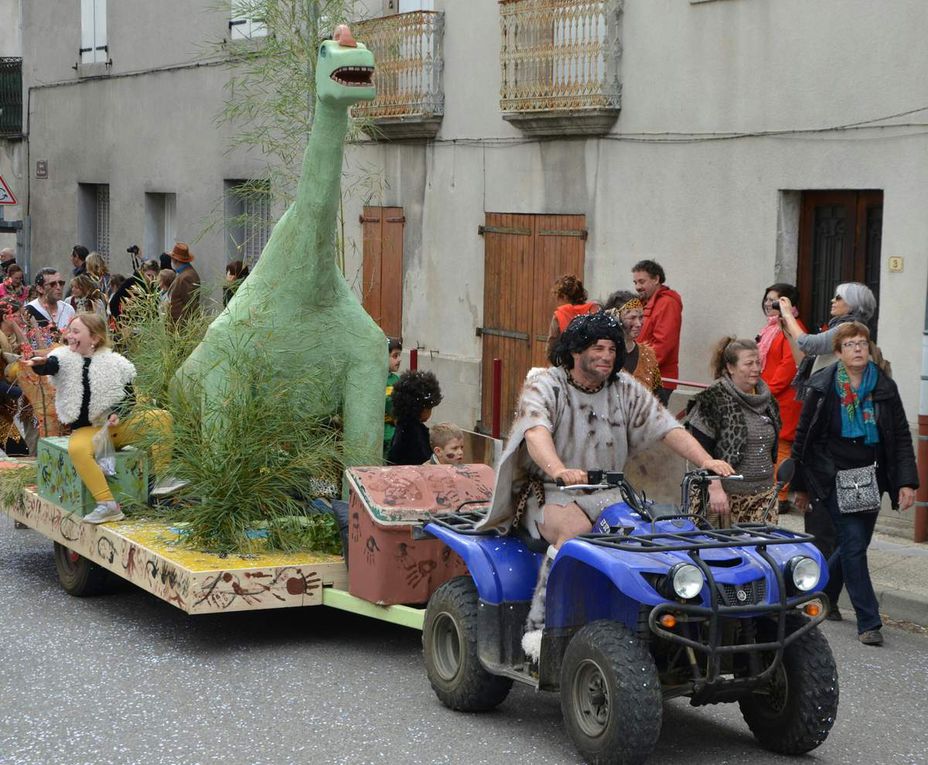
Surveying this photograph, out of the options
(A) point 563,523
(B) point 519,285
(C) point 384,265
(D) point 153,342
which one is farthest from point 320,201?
(C) point 384,265

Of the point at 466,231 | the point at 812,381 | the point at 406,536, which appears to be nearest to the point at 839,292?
the point at 812,381

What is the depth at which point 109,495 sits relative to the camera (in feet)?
28.0

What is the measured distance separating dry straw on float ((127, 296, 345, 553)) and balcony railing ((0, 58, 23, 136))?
73.3 feet

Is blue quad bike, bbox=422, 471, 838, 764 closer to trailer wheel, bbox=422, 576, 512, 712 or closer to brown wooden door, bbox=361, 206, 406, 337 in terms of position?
trailer wheel, bbox=422, 576, 512, 712

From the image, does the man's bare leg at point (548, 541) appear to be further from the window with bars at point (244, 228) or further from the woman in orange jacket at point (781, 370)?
the window with bars at point (244, 228)

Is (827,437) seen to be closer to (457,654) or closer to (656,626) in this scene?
(457,654)

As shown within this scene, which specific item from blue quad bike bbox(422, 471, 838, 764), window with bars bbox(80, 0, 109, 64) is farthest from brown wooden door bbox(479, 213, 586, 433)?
window with bars bbox(80, 0, 109, 64)

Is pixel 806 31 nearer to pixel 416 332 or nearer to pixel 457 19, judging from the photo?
pixel 457 19

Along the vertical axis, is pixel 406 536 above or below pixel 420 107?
below

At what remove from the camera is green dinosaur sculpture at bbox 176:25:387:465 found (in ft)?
29.5

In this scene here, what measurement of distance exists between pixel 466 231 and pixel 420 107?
1.52 metres

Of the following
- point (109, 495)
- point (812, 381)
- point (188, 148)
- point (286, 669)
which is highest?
point (188, 148)

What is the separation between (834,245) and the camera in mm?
12797

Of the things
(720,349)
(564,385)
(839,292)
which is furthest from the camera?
(839,292)
